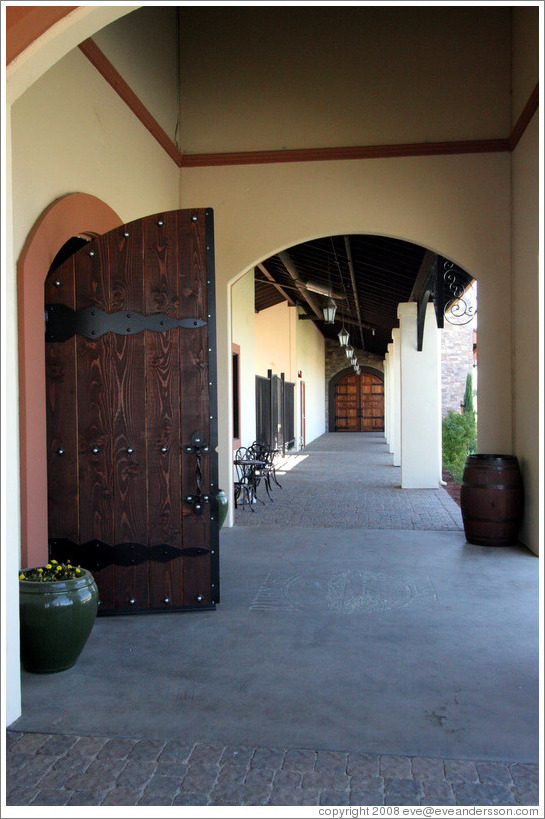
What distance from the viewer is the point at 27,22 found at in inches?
106

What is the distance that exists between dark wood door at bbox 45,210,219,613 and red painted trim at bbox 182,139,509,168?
306cm

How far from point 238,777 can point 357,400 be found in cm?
2800

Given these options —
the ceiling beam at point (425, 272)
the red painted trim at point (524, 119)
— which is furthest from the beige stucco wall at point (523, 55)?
the ceiling beam at point (425, 272)

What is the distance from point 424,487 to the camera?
1080cm

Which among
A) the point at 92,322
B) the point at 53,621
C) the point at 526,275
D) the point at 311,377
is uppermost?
the point at 526,275

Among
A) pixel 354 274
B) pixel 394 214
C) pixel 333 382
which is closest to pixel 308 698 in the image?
pixel 394 214

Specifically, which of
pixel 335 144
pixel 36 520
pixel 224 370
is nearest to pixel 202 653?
pixel 36 520

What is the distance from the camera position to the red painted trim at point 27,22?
269 cm

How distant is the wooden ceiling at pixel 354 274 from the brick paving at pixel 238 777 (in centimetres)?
583

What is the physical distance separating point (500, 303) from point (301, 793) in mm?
5335

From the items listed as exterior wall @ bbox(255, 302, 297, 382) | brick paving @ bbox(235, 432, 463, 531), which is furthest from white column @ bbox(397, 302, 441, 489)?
exterior wall @ bbox(255, 302, 297, 382)

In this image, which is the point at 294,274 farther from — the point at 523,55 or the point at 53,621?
the point at 53,621

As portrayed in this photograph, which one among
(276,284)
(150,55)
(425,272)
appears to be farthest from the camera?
(276,284)

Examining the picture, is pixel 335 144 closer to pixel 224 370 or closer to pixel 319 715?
pixel 224 370
